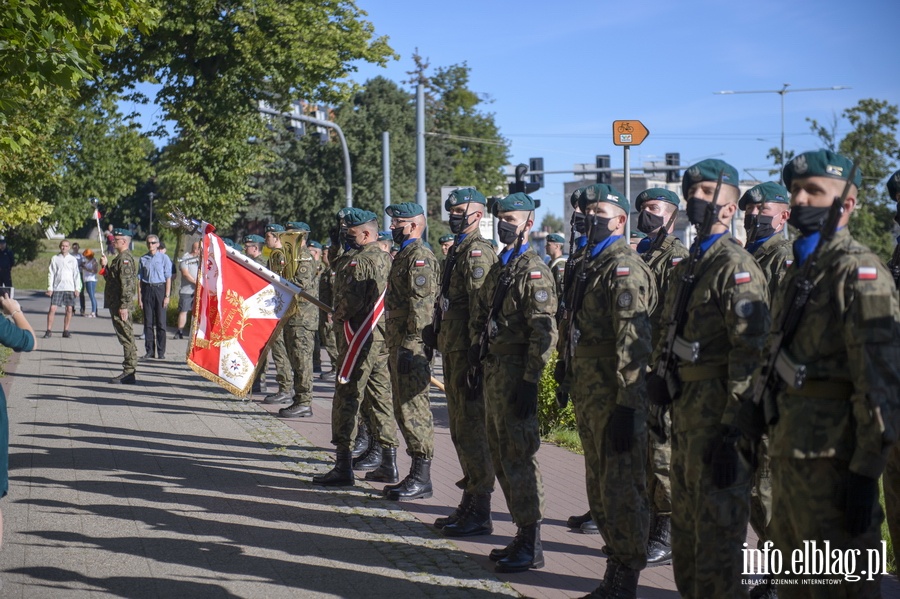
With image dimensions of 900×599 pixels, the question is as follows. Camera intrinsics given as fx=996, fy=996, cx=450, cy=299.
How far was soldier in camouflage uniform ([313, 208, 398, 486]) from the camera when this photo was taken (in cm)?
858

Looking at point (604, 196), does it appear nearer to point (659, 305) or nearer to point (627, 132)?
point (659, 305)

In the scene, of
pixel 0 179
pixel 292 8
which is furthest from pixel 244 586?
pixel 292 8

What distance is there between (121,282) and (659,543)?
1129 cm

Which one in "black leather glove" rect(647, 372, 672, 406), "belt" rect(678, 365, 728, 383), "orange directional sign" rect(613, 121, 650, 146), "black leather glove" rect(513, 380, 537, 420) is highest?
"orange directional sign" rect(613, 121, 650, 146)

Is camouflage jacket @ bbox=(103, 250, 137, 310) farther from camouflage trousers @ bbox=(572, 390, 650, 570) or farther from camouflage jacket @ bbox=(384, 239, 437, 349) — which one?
camouflage trousers @ bbox=(572, 390, 650, 570)

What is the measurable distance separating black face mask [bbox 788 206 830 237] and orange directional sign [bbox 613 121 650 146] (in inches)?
260

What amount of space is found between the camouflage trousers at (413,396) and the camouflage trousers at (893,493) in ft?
13.1

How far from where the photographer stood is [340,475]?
8594 millimetres

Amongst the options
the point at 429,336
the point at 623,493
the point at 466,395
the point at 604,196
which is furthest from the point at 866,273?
the point at 429,336

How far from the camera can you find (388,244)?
1410 centimetres

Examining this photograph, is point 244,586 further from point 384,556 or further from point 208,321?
point 208,321

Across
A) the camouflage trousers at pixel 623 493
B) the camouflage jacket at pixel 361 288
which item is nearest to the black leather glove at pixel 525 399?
the camouflage trousers at pixel 623 493

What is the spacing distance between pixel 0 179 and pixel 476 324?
1560cm

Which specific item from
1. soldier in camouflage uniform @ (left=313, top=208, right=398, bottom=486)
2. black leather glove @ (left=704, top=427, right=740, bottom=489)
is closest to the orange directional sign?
soldier in camouflage uniform @ (left=313, top=208, right=398, bottom=486)
